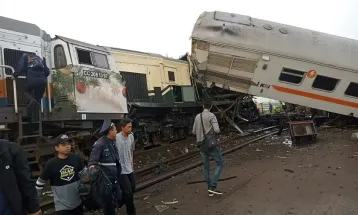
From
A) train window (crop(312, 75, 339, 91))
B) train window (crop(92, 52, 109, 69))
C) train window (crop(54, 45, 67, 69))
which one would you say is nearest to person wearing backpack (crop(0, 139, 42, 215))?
train window (crop(54, 45, 67, 69))

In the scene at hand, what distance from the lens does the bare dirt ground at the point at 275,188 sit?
5.04m

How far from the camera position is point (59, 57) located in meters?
8.06

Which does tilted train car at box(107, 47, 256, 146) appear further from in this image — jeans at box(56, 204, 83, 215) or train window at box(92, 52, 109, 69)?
jeans at box(56, 204, 83, 215)

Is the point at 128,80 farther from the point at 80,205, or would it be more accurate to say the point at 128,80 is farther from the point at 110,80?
the point at 80,205

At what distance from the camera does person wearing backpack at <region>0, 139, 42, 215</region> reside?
254cm

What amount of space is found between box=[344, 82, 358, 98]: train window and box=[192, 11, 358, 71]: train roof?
0.59m

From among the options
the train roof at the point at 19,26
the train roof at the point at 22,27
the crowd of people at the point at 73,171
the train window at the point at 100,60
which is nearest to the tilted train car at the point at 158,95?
the train window at the point at 100,60

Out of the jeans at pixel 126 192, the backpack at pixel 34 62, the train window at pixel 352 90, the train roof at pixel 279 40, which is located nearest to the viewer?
the jeans at pixel 126 192

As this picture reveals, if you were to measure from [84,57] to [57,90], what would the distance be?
1123mm

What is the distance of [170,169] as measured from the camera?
848 centimetres

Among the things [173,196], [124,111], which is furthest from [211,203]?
[124,111]

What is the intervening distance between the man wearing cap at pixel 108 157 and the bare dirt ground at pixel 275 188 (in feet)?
4.13

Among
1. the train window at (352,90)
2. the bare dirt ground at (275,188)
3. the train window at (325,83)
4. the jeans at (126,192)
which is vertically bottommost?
the bare dirt ground at (275,188)

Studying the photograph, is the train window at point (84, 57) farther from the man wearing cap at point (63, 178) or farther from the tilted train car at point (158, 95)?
the man wearing cap at point (63, 178)
